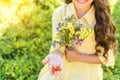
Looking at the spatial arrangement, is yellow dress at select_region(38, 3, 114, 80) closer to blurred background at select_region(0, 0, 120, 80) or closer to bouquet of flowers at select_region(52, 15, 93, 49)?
bouquet of flowers at select_region(52, 15, 93, 49)

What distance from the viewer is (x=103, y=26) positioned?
3.01m

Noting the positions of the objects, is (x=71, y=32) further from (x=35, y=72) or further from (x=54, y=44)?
(x=35, y=72)

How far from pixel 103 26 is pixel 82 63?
1.10 ft

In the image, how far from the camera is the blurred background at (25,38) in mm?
4281

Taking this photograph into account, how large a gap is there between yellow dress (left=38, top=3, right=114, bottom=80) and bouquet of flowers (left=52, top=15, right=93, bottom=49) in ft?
0.26

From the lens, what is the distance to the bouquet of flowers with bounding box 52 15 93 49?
2.93m

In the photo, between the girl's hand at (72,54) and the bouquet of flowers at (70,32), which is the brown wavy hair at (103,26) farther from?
the girl's hand at (72,54)

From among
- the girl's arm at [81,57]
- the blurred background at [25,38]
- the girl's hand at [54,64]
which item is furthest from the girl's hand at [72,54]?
the blurred background at [25,38]

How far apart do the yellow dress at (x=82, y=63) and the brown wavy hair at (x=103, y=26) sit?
48 mm

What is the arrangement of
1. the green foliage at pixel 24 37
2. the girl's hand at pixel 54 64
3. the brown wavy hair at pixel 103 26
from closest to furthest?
1. the girl's hand at pixel 54 64
2. the brown wavy hair at pixel 103 26
3. the green foliage at pixel 24 37

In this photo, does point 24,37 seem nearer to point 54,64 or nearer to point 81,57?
point 81,57

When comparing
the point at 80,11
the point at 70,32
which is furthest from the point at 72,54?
the point at 80,11

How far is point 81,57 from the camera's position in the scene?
307 cm

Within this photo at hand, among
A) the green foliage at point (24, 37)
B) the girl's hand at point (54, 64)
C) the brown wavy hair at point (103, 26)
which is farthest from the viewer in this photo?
the green foliage at point (24, 37)
